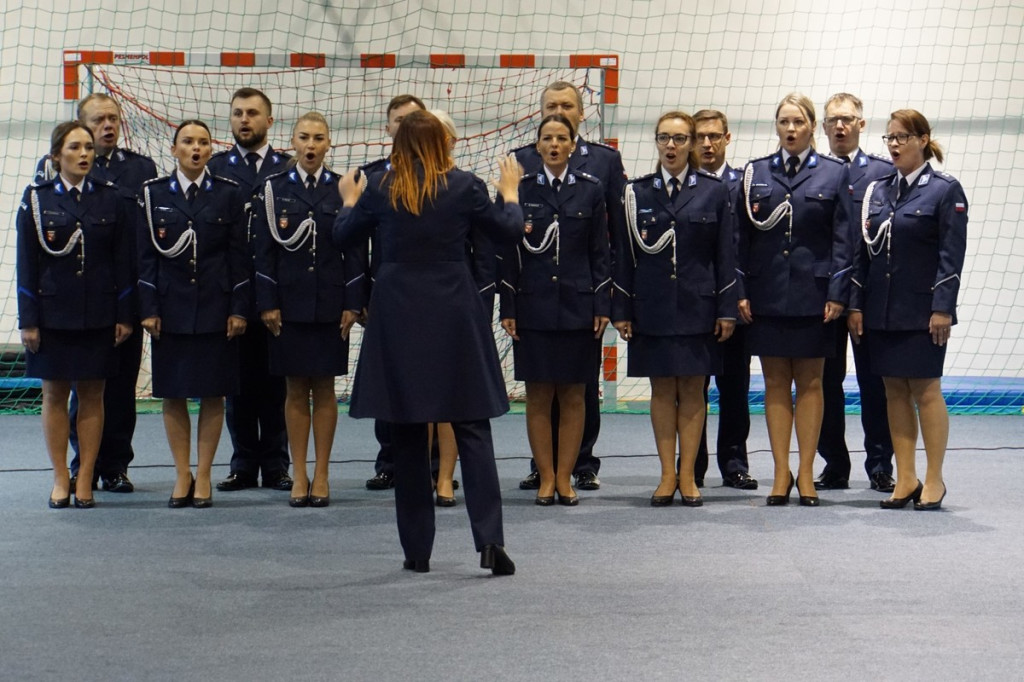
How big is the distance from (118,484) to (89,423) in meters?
0.38

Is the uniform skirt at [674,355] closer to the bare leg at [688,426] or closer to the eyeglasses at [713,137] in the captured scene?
the bare leg at [688,426]

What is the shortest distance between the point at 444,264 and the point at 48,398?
1909 millimetres

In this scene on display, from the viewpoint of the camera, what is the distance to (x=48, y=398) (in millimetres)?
4777

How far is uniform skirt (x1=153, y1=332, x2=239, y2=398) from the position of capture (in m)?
4.68

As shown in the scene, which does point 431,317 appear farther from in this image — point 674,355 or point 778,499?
point 778,499

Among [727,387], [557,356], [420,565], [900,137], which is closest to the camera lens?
[420,565]

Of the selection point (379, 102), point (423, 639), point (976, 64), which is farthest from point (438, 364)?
point (976, 64)

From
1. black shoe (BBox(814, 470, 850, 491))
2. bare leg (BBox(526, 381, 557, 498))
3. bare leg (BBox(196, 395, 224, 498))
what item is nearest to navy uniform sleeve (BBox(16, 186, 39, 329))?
bare leg (BBox(196, 395, 224, 498))

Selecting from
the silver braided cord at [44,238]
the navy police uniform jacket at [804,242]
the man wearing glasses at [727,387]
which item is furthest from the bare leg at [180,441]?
the navy police uniform jacket at [804,242]

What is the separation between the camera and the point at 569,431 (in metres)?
4.74

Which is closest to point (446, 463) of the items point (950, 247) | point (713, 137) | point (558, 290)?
point (558, 290)

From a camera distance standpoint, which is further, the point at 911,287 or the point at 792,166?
the point at 792,166

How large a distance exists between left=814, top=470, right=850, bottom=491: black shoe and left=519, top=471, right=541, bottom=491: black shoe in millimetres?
1068

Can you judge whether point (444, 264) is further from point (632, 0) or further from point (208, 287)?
point (632, 0)
